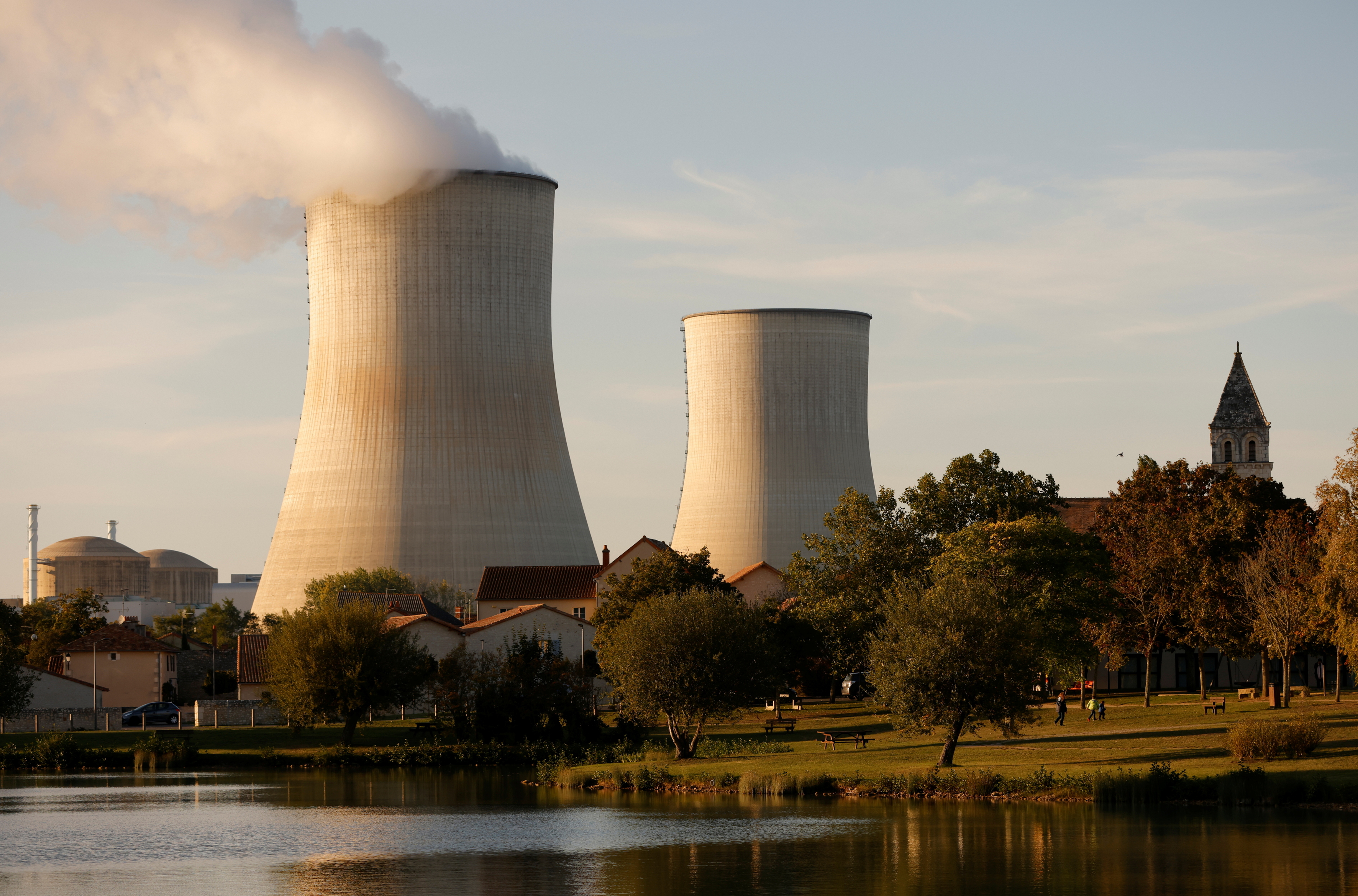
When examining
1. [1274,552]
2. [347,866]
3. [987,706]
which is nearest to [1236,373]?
[1274,552]

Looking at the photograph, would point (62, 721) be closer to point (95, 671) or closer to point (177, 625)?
point (95, 671)

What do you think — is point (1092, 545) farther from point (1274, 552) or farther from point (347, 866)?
point (347, 866)

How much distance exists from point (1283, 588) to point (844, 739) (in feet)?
41.3

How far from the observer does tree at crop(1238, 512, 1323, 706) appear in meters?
45.1

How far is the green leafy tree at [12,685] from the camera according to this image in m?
54.1

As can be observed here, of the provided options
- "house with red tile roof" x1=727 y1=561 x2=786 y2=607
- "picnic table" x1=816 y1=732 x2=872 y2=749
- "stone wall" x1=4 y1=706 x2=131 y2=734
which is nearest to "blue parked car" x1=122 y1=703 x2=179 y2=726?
"stone wall" x1=4 y1=706 x2=131 y2=734

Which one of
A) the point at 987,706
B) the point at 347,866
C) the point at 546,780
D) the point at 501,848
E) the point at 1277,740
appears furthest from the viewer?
Result: the point at 546,780

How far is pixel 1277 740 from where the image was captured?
3228cm

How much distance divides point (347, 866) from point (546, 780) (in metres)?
14.8

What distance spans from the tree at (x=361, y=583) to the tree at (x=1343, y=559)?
114 feet

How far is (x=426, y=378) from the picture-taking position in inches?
2397

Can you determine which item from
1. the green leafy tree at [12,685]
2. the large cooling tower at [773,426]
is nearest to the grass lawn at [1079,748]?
the green leafy tree at [12,685]

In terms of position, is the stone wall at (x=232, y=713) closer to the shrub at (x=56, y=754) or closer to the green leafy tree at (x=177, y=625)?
the shrub at (x=56, y=754)

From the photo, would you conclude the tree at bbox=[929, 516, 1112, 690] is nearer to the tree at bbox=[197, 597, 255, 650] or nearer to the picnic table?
the picnic table
